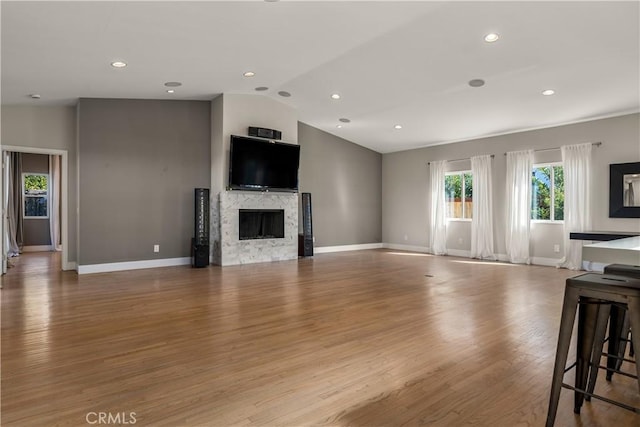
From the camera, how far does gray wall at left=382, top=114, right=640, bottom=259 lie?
6543 mm

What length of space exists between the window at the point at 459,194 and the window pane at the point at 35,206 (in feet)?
34.1

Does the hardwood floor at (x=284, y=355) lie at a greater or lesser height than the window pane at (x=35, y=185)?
lesser

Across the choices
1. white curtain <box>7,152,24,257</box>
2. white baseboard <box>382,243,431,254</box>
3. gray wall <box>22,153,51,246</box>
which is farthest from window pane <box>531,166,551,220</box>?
gray wall <box>22,153,51,246</box>

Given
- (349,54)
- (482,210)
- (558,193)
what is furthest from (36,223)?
(558,193)

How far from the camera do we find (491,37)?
438cm

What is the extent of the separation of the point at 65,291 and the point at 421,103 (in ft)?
21.2

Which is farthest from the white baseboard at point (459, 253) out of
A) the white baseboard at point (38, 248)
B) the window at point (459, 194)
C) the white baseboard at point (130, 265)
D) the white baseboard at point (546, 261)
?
the white baseboard at point (38, 248)

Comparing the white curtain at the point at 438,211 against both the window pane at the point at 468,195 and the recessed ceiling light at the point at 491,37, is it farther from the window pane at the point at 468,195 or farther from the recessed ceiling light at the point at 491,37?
the recessed ceiling light at the point at 491,37

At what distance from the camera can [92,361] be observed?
2.63 metres

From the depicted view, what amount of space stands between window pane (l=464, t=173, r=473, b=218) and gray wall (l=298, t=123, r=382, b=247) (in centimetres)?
261

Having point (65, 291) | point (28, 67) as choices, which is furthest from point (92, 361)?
point (28, 67)

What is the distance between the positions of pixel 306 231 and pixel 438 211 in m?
3.42

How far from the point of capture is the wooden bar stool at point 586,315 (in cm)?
163

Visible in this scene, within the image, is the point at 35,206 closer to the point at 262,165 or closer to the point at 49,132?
the point at 49,132
